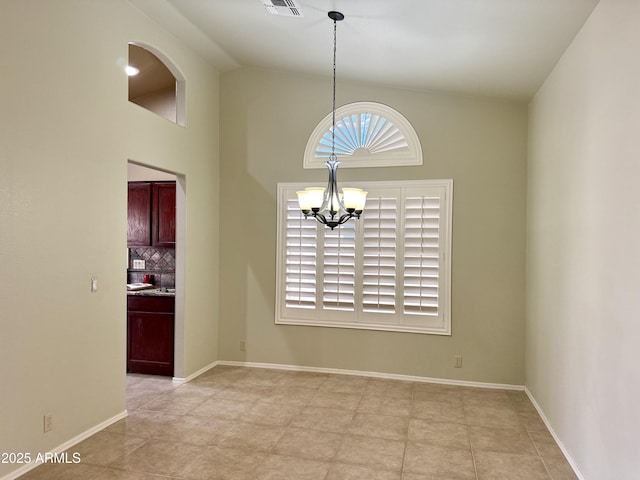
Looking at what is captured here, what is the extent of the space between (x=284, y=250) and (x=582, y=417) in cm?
343

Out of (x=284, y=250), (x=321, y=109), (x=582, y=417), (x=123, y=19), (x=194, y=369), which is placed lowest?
(x=194, y=369)

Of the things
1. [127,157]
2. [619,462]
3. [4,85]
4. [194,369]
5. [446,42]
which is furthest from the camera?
[194,369]

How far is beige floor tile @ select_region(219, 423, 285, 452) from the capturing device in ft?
11.8

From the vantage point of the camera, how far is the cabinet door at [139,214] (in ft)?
19.2

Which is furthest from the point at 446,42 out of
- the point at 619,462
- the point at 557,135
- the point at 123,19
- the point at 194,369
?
the point at 194,369

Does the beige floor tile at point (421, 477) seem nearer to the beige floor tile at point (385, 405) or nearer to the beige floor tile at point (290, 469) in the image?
the beige floor tile at point (290, 469)

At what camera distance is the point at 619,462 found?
2488 mm

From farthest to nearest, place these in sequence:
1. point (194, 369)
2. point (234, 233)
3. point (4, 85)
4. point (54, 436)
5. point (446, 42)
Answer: point (234, 233) → point (194, 369) → point (446, 42) → point (54, 436) → point (4, 85)

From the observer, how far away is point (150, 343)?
5.32 metres

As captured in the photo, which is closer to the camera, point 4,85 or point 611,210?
point 611,210

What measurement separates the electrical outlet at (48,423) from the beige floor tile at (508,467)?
9.66 ft

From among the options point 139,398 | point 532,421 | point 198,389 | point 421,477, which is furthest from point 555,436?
point 139,398

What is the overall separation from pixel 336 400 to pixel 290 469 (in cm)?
141

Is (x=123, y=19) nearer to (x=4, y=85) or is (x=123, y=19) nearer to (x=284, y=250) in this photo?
(x=4, y=85)
